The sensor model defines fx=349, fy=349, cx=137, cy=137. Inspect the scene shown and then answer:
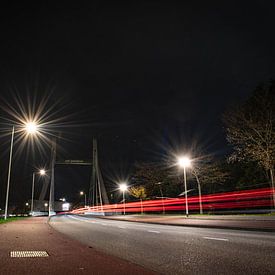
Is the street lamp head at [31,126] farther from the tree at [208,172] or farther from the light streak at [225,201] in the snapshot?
the light streak at [225,201]

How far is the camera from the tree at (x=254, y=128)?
3042 cm

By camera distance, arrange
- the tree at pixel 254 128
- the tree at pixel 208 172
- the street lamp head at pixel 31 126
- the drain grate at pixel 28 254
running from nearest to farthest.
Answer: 1. the drain grate at pixel 28 254
2. the street lamp head at pixel 31 126
3. the tree at pixel 254 128
4. the tree at pixel 208 172

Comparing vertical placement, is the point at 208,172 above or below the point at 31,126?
below

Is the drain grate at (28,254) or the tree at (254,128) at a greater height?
the tree at (254,128)

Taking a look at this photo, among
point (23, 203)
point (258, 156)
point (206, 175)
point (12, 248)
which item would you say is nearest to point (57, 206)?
point (23, 203)

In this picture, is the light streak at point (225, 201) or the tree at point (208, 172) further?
the tree at point (208, 172)

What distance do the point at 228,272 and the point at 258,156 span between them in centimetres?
2578

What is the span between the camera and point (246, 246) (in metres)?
9.71

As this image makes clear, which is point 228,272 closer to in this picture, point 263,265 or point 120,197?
point 263,265

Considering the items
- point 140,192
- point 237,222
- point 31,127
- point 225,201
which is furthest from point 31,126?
point 140,192

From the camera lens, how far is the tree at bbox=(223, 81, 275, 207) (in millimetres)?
30422

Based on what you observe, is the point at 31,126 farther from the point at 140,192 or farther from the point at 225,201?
the point at 140,192

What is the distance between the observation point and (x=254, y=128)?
31656 mm

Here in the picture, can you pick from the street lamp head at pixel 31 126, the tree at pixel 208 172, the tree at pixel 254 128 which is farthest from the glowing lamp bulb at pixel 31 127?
the tree at pixel 208 172
